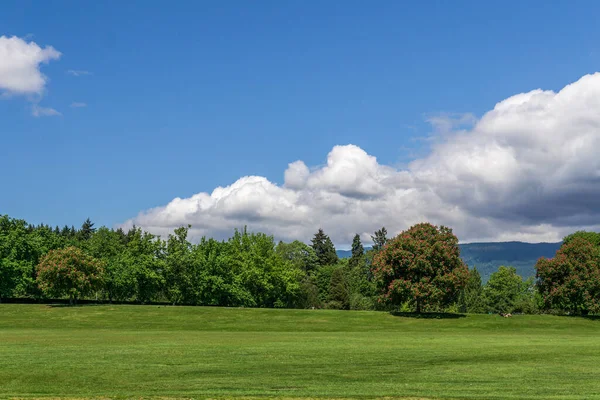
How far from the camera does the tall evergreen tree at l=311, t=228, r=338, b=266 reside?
16638 centimetres

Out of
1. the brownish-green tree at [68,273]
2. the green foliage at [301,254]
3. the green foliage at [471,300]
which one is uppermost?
the green foliage at [301,254]

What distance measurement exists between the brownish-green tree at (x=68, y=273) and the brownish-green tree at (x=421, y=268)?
38195 millimetres

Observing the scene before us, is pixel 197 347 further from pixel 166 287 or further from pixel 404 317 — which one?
pixel 166 287

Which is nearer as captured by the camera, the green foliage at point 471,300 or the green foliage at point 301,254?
the green foliage at point 471,300

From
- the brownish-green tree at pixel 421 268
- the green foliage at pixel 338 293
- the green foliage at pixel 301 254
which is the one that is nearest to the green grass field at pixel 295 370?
the brownish-green tree at pixel 421 268

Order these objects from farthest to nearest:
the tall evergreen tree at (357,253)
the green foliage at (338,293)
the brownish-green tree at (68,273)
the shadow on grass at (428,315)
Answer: the tall evergreen tree at (357,253) → the green foliage at (338,293) → the brownish-green tree at (68,273) → the shadow on grass at (428,315)

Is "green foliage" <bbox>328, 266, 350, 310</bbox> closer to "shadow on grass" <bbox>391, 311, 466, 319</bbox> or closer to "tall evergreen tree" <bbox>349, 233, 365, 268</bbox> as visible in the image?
"tall evergreen tree" <bbox>349, 233, 365, 268</bbox>

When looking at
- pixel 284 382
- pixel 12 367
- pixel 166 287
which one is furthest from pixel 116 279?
pixel 284 382

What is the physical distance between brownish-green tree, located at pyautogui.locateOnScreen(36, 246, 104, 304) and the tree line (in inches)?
5.2

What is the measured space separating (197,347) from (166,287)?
61.7 m

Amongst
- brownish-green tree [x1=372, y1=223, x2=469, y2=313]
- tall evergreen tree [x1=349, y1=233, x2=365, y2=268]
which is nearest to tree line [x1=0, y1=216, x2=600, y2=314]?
brownish-green tree [x1=372, y1=223, x2=469, y2=313]

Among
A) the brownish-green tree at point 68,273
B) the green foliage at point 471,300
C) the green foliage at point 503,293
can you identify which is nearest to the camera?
the brownish-green tree at point 68,273

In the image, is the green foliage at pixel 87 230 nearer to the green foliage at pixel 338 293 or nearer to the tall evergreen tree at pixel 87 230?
the tall evergreen tree at pixel 87 230

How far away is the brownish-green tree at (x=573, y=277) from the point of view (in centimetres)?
6969
